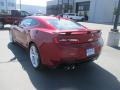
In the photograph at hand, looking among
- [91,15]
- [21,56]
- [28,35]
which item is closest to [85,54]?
[28,35]

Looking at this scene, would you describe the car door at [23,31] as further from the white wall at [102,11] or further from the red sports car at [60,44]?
the white wall at [102,11]

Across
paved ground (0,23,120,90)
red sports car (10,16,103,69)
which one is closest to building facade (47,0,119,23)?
paved ground (0,23,120,90)

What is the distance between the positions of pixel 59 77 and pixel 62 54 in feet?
2.36

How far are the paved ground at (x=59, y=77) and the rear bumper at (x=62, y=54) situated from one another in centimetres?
44

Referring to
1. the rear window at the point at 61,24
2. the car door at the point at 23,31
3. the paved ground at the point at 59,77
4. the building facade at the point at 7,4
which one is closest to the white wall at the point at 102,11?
the car door at the point at 23,31

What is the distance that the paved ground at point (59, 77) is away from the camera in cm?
427

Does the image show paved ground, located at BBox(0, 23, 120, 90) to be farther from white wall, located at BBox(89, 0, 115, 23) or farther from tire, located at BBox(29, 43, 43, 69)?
white wall, located at BBox(89, 0, 115, 23)

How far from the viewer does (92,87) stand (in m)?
4.25

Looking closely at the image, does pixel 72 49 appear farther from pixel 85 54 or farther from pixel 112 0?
pixel 112 0

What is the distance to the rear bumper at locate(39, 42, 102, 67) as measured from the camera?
4406mm

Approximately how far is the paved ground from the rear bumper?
0.44 meters

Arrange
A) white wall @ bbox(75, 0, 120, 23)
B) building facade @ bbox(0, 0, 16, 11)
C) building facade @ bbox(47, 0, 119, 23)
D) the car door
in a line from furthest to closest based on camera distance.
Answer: building facade @ bbox(0, 0, 16, 11), white wall @ bbox(75, 0, 120, 23), building facade @ bbox(47, 0, 119, 23), the car door

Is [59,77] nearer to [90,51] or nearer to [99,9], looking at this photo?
[90,51]

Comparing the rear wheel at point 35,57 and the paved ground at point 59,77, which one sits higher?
the rear wheel at point 35,57
